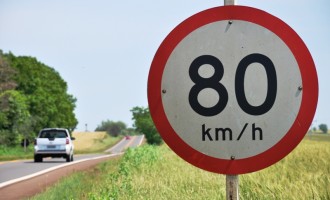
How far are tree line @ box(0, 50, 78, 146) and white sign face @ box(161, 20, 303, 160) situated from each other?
197 ft

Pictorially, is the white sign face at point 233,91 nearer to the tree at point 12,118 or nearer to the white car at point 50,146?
the white car at point 50,146

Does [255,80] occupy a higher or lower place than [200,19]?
lower

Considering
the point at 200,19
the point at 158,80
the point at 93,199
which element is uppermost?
the point at 200,19

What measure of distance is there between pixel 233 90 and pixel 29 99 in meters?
76.9

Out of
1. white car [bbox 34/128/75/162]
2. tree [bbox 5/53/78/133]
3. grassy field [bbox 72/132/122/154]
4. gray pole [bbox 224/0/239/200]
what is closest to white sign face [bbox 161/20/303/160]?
gray pole [bbox 224/0/239/200]

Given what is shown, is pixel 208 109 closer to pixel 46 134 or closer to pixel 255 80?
pixel 255 80

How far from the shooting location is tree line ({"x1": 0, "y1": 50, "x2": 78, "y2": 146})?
6531 cm

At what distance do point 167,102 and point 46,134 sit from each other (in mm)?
28562

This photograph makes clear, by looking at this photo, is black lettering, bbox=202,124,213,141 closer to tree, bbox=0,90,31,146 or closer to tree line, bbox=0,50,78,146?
tree line, bbox=0,50,78,146

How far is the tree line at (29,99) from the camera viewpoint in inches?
2571

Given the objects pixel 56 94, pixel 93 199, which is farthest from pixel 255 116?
pixel 56 94

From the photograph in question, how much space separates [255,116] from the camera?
3516 millimetres

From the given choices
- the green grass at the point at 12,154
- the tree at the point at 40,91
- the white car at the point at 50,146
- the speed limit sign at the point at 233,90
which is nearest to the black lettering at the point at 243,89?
the speed limit sign at the point at 233,90

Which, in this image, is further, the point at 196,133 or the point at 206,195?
the point at 206,195
